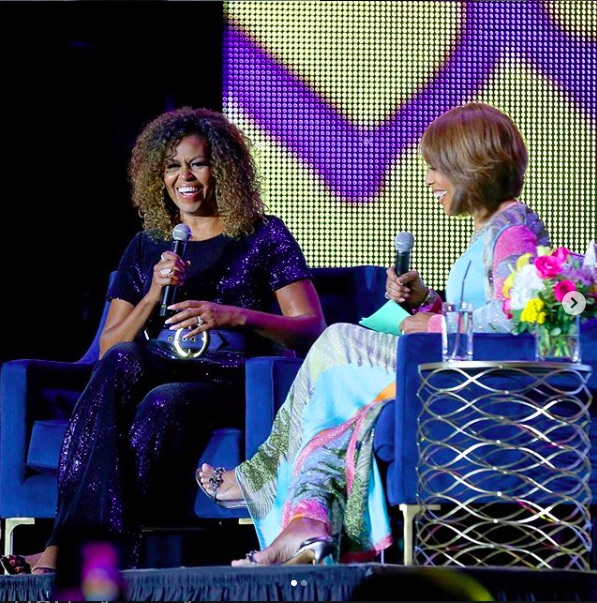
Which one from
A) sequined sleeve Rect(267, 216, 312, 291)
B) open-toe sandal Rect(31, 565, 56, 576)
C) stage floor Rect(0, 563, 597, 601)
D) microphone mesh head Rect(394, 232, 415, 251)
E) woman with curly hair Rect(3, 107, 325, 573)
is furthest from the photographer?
sequined sleeve Rect(267, 216, 312, 291)

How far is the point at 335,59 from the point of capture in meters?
4.66

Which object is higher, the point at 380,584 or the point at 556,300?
the point at 556,300

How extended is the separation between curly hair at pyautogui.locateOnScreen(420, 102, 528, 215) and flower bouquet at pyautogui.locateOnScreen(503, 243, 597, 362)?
0.35 meters

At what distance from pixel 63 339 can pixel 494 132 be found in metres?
2.08

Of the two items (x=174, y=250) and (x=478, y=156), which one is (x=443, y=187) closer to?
(x=478, y=156)

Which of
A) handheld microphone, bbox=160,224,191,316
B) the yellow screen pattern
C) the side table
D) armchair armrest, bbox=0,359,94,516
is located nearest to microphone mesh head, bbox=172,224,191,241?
handheld microphone, bbox=160,224,191,316

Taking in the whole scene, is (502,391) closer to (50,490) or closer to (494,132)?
(494,132)

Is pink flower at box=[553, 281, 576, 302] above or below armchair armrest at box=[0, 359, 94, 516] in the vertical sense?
above

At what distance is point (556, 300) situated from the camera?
9.44ft

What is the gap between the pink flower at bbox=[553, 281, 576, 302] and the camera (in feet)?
9.41

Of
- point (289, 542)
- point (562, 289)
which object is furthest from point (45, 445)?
point (562, 289)

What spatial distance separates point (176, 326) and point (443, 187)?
30.7 inches

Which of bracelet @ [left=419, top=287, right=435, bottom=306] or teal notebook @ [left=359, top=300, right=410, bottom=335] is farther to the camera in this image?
bracelet @ [left=419, top=287, right=435, bottom=306]

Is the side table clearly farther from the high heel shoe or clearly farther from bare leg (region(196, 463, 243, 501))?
bare leg (region(196, 463, 243, 501))
